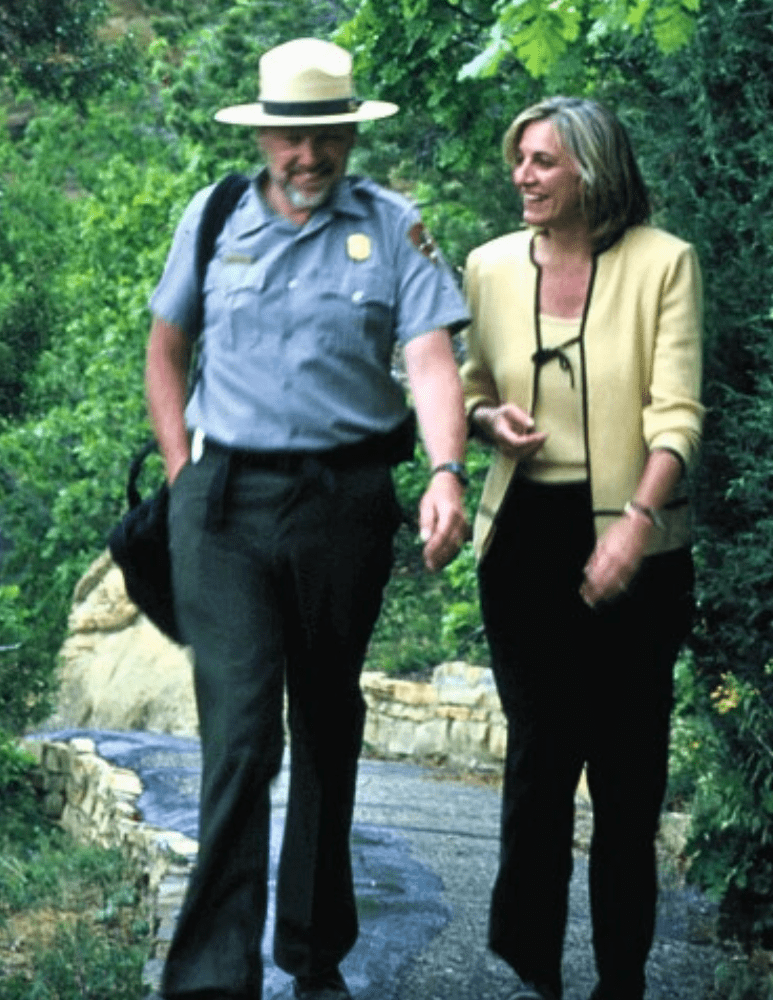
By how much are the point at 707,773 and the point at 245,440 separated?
2.40 meters

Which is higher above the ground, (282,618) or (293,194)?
(293,194)

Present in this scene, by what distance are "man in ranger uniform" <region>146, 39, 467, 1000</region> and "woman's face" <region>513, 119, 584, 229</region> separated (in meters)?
0.24

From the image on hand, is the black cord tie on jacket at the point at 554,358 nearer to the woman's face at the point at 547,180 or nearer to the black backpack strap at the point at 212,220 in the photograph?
the woman's face at the point at 547,180

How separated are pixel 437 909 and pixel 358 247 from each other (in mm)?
2714

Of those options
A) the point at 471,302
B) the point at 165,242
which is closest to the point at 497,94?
the point at 471,302

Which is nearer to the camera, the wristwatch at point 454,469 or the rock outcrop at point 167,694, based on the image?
the wristwatch at point 454,469

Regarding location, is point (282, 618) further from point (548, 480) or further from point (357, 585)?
point (548, 480)

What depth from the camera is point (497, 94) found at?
12.0 metres

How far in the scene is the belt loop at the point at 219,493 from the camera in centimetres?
570

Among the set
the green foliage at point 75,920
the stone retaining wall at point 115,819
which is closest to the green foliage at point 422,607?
the stone retaining wall at point 115,819

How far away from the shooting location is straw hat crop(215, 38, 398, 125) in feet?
18.8

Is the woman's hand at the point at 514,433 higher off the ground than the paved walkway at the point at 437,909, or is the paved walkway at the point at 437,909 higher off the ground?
the woman's hand at the point at 514,433

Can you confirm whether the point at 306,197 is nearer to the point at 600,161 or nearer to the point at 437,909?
the point at 600,161

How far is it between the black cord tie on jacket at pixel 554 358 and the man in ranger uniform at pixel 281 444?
0.65ft
